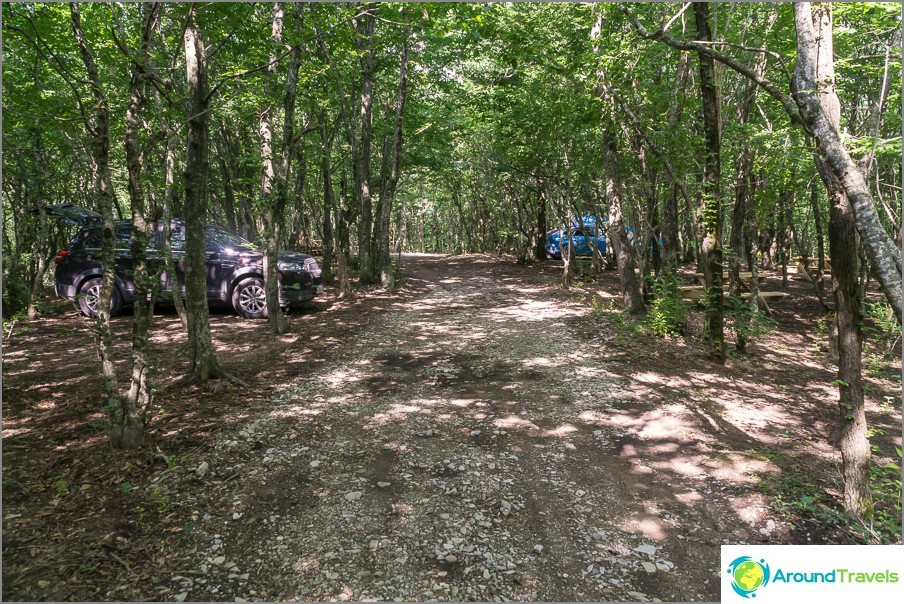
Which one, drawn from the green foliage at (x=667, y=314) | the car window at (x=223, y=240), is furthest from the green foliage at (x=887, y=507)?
the car window at (x=223, y=240)

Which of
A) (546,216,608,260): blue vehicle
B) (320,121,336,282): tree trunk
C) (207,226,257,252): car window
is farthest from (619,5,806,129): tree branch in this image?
(546,216,608,260): blue vehicle

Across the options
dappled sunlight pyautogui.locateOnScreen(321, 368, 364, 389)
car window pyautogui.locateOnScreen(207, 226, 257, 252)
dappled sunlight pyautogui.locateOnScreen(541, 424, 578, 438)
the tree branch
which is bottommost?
dappled sunlight pyautogui.locateOnScreen(541, 424, 578, 438)

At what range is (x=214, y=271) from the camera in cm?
967

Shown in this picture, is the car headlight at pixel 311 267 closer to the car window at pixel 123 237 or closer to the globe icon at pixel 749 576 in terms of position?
the car window at pixel 123 237

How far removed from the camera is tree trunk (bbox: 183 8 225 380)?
5.76 m

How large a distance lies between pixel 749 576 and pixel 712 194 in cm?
596

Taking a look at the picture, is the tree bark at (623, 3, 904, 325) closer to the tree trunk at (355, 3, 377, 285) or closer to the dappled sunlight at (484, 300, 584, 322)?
the dappled sunlight at (484, 300, 584, 322)

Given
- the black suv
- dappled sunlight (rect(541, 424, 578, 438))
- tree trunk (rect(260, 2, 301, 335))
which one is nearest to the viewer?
dappled sunlight (rect(541, 424, 578, 438))

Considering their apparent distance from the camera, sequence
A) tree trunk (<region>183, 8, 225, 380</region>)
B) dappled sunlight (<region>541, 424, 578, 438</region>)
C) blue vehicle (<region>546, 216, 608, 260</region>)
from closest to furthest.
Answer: dappled sunlight (<region>541, 424, 578, 438</region>) → tree trunk (<region>183, 8, 225, 380</region>) → blue vehicle (<region>546, 216, 608, 260</region>)

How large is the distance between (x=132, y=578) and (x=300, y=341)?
562 centimetres

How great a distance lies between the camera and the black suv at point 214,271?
357 inches

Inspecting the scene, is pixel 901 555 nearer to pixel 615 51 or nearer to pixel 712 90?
pixel 712 90

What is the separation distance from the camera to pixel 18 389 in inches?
220

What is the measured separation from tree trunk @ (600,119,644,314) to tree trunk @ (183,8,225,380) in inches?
302
